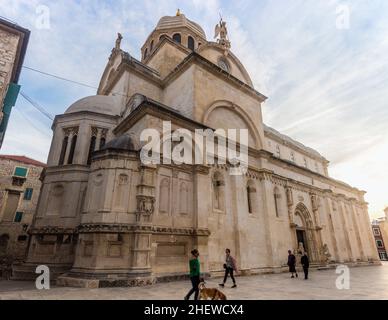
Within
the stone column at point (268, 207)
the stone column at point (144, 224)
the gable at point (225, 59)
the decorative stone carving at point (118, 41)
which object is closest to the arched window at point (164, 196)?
the stone column at point (144, 224)

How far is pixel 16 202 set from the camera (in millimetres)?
26250

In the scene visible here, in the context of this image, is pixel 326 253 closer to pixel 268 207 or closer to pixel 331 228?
pixel 331 228

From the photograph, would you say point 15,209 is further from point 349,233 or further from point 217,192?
point 349,233

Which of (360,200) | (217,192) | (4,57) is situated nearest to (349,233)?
(360,200)

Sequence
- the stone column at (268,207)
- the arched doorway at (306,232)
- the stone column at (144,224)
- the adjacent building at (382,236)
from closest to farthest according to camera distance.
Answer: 1. the stone column at (144,224)
2. the stone column at (268,207)
3. the arched doorway at (306,232)
4. the adjacent building at (382,236)

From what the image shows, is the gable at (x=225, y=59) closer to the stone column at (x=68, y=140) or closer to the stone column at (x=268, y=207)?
the stone column at (x=268, y=207)

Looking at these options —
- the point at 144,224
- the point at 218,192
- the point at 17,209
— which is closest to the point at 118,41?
the point at 218,192

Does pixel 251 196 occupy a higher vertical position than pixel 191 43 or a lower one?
lower

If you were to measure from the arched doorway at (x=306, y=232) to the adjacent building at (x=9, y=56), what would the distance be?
20.8m

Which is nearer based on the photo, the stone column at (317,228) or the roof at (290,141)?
the stone column at (317,228)

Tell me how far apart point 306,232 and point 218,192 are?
10880mm

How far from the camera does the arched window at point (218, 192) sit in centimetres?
1340

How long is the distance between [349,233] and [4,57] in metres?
31.9

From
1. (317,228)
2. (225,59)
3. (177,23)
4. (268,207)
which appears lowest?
(317,228)
